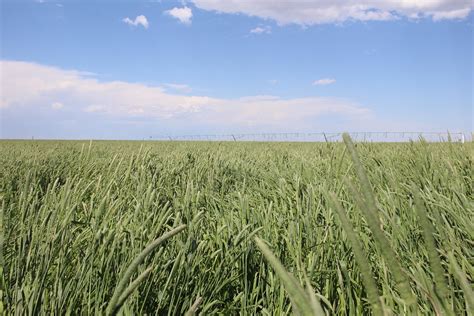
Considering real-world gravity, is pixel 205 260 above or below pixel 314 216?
below

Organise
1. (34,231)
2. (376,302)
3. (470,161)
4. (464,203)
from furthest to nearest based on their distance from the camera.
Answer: (470,161), (464,203), (34,231), (376,302)

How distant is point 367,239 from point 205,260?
0.79 m

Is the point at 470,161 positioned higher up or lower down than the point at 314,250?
higher up

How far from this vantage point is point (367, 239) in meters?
1.95

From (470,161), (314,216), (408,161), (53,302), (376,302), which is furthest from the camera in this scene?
(408,161)

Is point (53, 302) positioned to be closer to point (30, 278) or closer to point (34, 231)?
point (30, 278)

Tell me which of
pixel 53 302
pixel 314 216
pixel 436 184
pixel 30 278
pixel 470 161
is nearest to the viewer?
pixel 53 302

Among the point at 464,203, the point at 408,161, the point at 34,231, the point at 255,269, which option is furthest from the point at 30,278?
the point at 408,161

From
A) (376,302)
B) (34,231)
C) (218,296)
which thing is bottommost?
(218,296)

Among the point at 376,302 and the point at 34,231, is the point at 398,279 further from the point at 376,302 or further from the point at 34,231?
the point at 34,231

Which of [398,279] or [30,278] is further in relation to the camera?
[30,278]

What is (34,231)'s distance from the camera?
1.38 m

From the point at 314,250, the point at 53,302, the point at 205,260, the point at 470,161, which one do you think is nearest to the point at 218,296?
the point at 205,260

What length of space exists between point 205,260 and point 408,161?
101 inches
